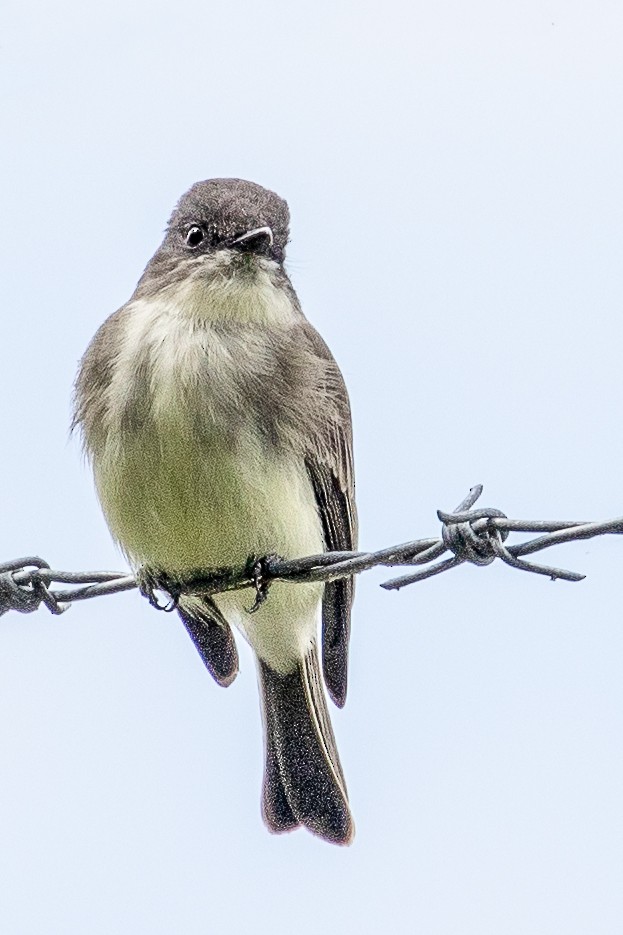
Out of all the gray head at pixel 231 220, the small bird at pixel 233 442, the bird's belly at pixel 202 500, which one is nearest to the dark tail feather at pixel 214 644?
the small bird at pixel 233 442

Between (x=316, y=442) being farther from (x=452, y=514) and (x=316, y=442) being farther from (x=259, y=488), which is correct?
(x=452, y=514)

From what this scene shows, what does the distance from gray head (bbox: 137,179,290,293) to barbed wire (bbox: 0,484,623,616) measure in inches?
48.7

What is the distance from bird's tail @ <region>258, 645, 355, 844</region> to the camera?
22.1 ft

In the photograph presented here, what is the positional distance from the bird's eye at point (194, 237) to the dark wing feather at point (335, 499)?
22.3 inches

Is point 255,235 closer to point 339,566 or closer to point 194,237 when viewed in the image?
point 194,237

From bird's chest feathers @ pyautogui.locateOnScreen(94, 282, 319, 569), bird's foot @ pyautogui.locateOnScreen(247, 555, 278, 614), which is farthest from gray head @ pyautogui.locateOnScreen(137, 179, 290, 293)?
bird's foot @ pyautogui.locateOnScreen(247, 555, 278, 614)

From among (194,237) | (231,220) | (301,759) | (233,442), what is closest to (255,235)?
(231,220)

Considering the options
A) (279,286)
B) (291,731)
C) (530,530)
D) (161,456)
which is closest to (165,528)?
(161,456)

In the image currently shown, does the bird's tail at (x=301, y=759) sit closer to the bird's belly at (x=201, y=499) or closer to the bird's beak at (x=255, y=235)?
the bird's belly at (x=201, y=499)

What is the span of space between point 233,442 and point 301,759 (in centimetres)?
190

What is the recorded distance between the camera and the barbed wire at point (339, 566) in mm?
3869

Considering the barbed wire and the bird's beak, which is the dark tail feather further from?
the bird's beak

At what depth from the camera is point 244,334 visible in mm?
5840

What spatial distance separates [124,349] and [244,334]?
0.47 m
